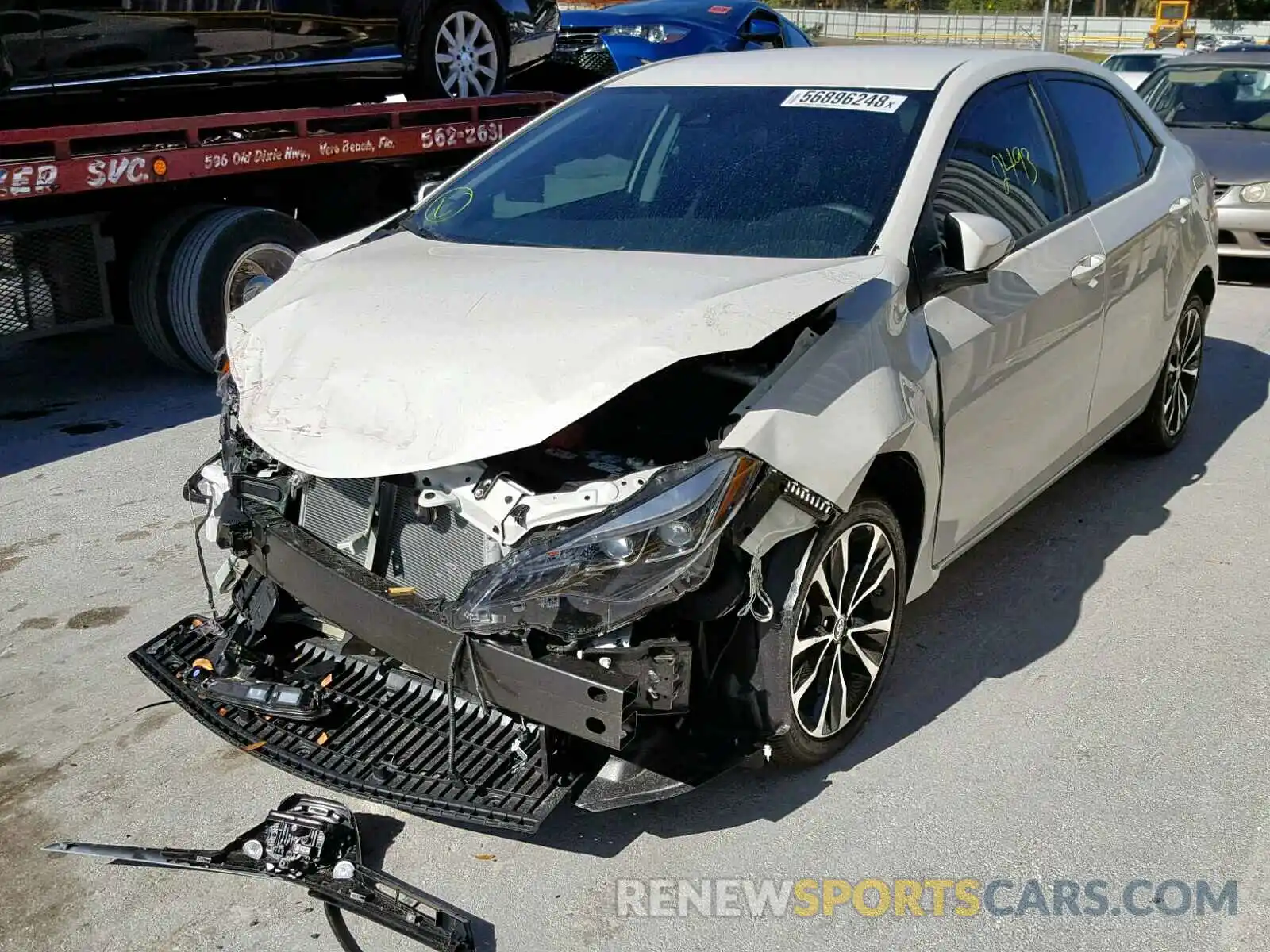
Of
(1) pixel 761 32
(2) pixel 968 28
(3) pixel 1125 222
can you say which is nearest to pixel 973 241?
(3) pixel 1125 222

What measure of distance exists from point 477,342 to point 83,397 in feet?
15.2

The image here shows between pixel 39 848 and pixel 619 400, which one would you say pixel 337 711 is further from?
pixel 619 400

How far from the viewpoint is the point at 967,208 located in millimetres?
3934

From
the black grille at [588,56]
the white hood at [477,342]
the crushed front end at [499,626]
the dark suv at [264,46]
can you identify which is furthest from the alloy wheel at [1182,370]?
the black grille at [588,56]

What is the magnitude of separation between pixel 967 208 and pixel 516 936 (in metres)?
2.44

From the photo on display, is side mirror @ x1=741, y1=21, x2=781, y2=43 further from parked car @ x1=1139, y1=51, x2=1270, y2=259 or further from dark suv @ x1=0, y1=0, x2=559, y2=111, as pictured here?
parked car @ x1=1139, y1=51, x2=1270, y2=259

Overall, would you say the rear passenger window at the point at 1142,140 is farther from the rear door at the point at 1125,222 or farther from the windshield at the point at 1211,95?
the windshield at the point at 1211,95

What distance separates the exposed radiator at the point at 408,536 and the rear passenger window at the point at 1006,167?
1.67 metres

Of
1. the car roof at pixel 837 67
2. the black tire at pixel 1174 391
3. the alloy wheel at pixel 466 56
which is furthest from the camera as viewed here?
the alloy wheel at pixel 466 56

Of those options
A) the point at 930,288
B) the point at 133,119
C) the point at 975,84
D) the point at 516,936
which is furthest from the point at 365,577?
the point at 133,119

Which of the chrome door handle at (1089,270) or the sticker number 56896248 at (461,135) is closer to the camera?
the chrome door handle at (1089,270)

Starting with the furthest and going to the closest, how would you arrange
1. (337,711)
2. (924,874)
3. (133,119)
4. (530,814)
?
(133,119)
(337,711)
(924,874)
(530,814)

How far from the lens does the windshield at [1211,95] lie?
1110cm

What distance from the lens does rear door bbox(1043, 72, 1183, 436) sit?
4703mm
